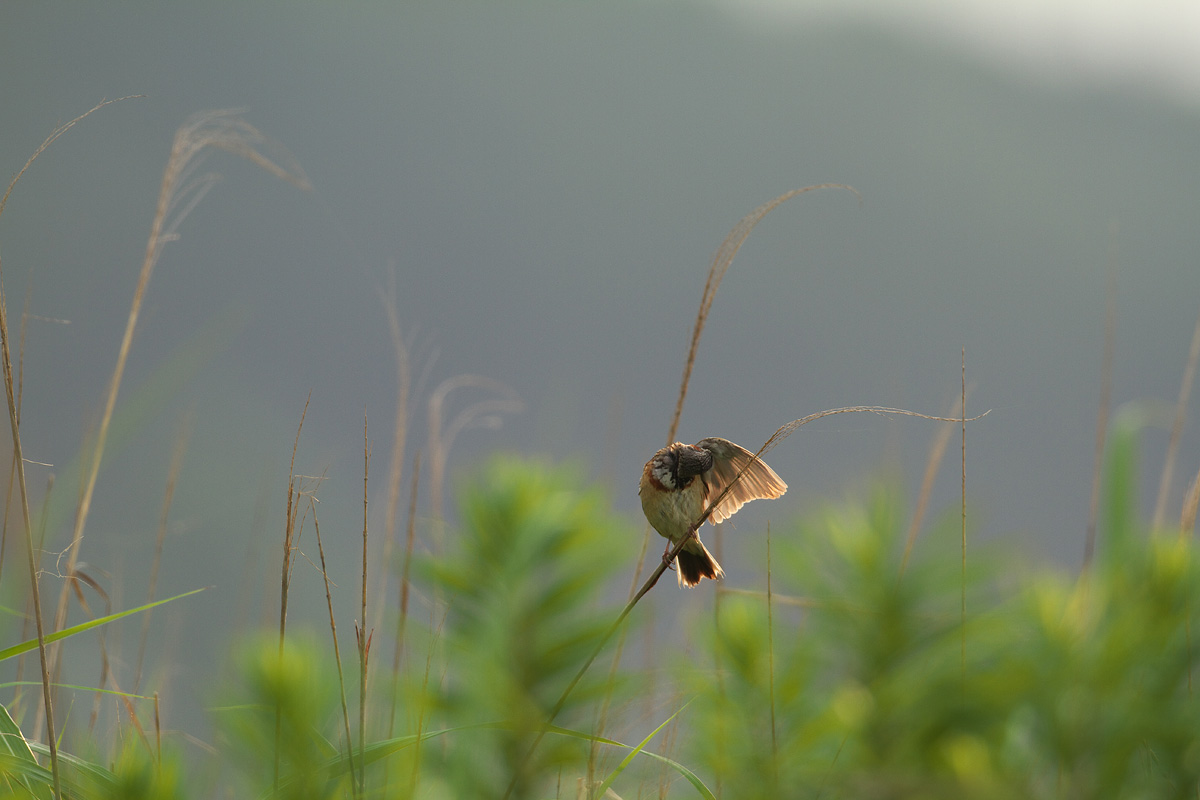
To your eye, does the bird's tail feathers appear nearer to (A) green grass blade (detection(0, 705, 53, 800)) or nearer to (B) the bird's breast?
(B) the bird's breast

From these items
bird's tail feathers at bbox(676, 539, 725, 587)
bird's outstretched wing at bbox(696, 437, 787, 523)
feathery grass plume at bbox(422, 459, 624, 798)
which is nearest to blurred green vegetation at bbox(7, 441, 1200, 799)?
feathery grass plume at bbox(422, 459, 624, 798)

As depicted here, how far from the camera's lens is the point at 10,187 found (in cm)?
77

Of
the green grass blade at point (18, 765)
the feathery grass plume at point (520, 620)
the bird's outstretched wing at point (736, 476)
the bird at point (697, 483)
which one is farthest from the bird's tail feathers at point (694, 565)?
the green grass blade at point (18, 765)

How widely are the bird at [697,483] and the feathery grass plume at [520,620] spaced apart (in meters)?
0.17

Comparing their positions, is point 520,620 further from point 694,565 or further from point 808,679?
point 694,565

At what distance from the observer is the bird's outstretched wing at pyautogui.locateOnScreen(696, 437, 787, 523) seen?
792 millimetres

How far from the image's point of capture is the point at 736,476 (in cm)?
80

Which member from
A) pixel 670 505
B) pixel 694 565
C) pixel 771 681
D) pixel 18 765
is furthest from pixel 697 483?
pixel 18 765

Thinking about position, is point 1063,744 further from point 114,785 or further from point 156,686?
point 156,686

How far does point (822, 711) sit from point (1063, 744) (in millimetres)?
102

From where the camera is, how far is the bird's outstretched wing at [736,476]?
2.60 feet

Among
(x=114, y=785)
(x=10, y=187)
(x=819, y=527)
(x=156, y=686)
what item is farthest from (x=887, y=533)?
(x=156, y=686)

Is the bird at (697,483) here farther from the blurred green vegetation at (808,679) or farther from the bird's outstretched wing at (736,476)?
the blurred green vegetation at (808,679)

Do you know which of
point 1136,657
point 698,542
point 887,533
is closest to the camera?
point 1136,657
